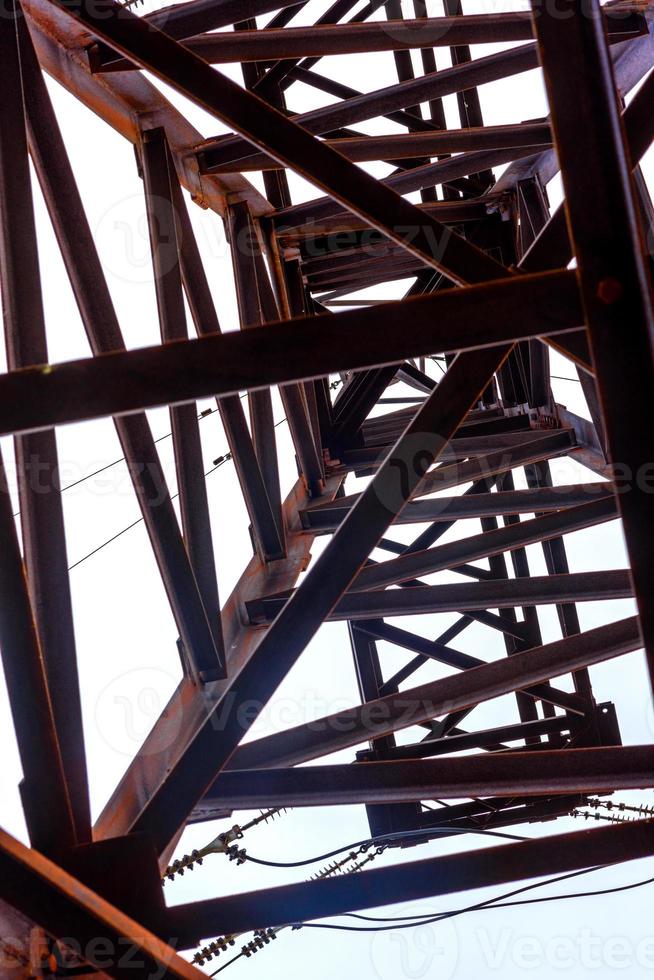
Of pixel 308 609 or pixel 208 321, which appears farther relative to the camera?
pixel 208 321

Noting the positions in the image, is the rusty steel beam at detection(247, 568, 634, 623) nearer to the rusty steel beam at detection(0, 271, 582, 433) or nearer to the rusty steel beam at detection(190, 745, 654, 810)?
the rusty steel beam at detection(190, 745, 654, 810)

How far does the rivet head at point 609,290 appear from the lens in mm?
2379

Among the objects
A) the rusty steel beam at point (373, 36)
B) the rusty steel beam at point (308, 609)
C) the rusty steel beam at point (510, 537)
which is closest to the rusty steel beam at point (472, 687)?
the rusty steel beam at point (510, 537)

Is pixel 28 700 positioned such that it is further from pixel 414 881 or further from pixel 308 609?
pixel 414 881

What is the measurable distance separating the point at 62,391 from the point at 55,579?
124cm

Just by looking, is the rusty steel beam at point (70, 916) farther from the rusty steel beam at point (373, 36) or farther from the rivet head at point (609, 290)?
the rusty steel beam at point (373, 36)

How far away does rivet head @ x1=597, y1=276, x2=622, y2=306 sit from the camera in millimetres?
2379

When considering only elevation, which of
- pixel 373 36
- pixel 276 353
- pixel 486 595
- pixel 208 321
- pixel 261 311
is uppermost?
pixel 373 36

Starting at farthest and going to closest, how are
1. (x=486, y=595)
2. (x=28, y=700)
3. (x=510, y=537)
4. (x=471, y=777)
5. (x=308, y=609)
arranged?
(x=510, y=537) < (x=486, y=595) < (x=471, y=777) < (x=308, y=609) < (x=28, y=700)

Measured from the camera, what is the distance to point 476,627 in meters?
19.3

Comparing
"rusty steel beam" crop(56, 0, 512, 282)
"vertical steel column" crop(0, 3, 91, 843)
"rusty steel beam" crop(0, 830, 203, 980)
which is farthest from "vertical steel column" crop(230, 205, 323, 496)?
"rusty steel beam" crop(0, 830, 203, 980)

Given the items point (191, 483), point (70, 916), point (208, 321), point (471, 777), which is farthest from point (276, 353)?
point (208, 321)

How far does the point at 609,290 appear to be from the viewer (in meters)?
2.38

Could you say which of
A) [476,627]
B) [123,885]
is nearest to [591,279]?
[123,885]
